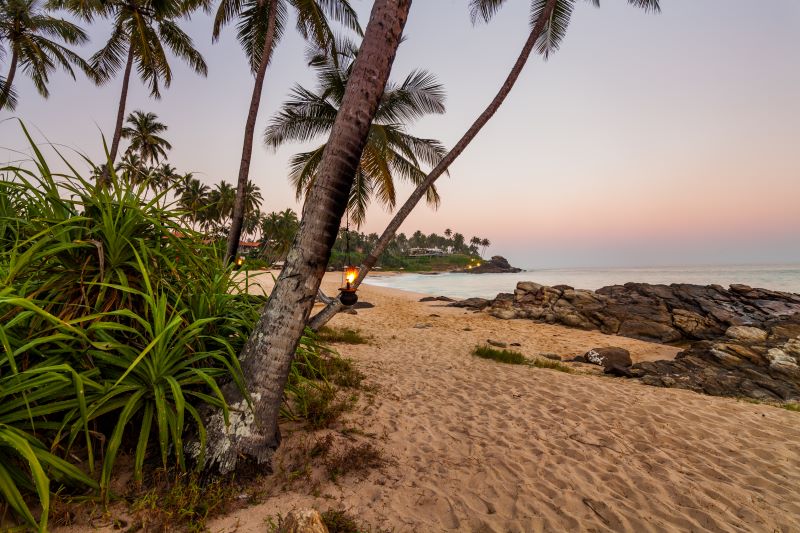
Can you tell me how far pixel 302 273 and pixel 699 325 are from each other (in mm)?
17141

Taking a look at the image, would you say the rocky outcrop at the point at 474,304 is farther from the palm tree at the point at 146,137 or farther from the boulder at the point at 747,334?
the palm tree at the point at 146,137

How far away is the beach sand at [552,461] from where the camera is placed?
8.09 feet

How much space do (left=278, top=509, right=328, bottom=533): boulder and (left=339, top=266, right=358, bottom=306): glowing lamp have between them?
8.61 feet

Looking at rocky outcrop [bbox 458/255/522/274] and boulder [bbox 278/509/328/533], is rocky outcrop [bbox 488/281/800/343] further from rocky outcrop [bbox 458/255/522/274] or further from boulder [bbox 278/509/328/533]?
rocky outcrop [bbox 458/255/522/274]

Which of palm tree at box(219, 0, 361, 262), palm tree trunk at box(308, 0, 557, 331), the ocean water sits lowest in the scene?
the ocean water

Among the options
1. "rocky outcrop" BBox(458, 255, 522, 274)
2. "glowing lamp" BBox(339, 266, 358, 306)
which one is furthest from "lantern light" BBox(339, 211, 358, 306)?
"rocky outcrop" BBox(458, 255, 522, 274)

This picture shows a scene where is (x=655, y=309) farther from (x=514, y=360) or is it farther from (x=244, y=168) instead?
(x=244, y=168)

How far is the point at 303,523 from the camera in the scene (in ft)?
5.81

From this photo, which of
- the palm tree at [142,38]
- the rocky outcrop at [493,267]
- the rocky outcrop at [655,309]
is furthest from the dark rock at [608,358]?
the rocky outcrop at [493,267]

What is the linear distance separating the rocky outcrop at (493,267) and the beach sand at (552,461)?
103196mm

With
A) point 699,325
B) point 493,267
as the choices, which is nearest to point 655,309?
point 699,325

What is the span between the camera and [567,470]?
3.17 metres

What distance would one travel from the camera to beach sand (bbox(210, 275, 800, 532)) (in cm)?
246

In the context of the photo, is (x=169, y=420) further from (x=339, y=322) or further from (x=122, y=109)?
(x=122, y=109)
